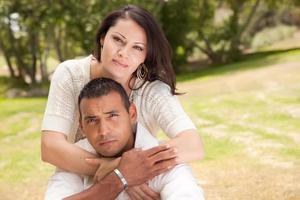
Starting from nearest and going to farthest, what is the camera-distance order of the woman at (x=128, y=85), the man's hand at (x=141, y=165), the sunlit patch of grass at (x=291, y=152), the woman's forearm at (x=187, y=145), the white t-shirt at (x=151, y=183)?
the white t-shirt at (x=151, y=183) → the man's hand at (x=141, y=165) → the woman's forearm at (x=187, y=145) → the woman at (x=128, y=85) → the sunlit patch of grass at (x=291, y=152)

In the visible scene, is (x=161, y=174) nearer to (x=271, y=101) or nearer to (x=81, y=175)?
(x=81, y=175)

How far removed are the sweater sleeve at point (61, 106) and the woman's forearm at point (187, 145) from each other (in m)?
0.73

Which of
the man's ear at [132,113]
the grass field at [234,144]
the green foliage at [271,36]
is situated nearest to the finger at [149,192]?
the man's ear at [132,113]

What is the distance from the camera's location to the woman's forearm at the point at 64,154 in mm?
3170

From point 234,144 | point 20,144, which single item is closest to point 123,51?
point 234,144

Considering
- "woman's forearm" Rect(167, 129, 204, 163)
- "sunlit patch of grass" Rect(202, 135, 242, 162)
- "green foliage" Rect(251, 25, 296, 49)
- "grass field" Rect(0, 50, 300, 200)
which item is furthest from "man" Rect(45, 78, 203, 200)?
"green foliage" Rect(251, 25, 296, 49)

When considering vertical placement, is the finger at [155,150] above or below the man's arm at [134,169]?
above

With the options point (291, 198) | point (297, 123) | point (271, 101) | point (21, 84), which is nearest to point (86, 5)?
point (21, 84)

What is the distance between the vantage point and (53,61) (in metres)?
38.0

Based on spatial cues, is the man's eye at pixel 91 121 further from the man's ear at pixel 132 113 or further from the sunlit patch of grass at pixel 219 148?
the sunlit patch of grass at pixel 219 148

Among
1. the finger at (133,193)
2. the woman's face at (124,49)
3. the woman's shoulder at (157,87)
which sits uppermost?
the woman's face at (124,49)

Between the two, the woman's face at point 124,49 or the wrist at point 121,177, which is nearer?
the wrist at point 121,177

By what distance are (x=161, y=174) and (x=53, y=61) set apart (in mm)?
35916

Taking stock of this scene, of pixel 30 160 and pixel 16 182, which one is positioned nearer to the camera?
pixel 16 182
